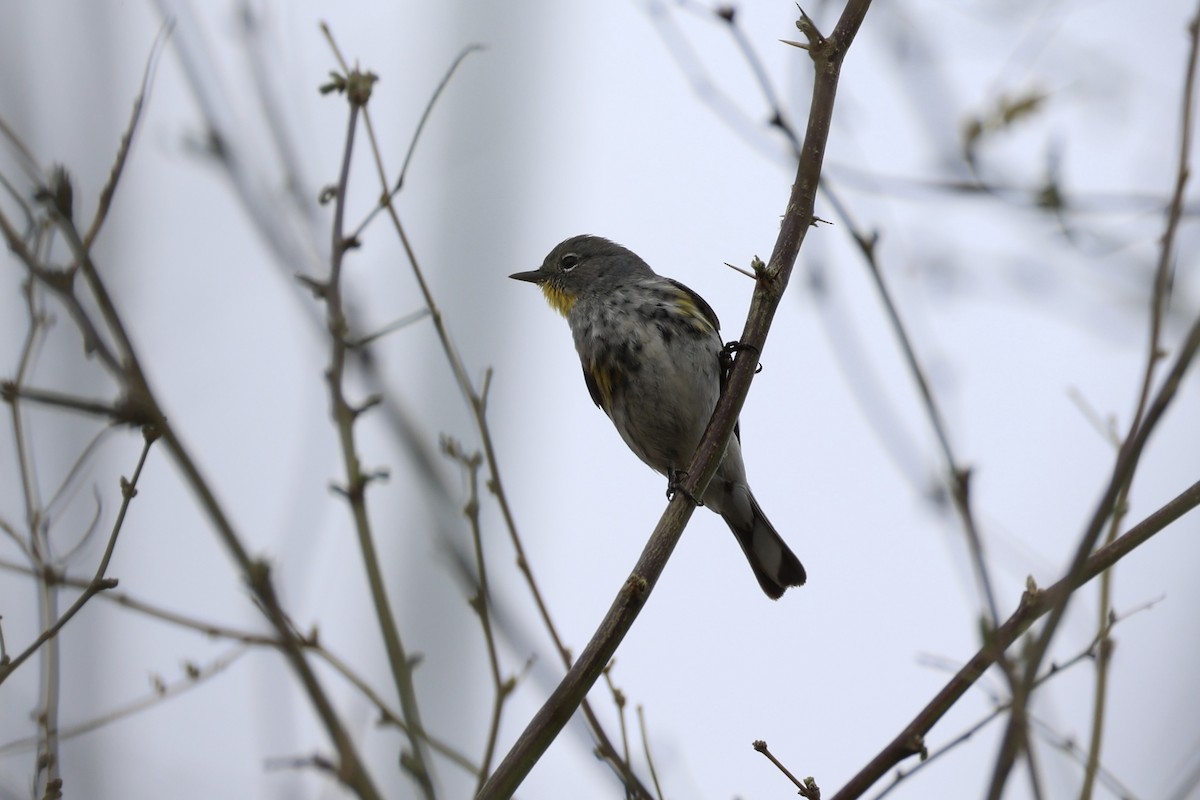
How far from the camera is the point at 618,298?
6.93 meters

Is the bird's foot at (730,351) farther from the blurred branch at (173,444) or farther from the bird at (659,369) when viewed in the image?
the blurred branch at (173,444)

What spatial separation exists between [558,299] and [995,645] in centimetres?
521

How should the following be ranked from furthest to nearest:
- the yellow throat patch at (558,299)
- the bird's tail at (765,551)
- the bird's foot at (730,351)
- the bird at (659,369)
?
the yellow throat patch at (558,299) → the bird's tail at (765,551) → the bird at (659,369) → the bird's foot at (730,351)

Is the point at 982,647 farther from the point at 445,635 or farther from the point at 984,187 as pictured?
the point at 984,187

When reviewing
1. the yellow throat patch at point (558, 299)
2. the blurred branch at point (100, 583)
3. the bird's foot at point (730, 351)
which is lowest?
the blurred branch at point (100, 583)

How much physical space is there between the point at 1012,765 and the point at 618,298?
4.78 m

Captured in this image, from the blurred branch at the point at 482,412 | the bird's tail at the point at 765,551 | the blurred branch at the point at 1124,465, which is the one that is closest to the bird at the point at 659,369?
the bird's tail at the point at 765,551

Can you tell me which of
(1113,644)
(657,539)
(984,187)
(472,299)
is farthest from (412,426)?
(984,187)

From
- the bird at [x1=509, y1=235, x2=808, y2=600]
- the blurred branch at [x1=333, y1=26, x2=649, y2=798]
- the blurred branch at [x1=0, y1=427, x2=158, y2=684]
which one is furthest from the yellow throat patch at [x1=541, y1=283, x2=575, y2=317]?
the blurred branch at [x1=0, y1=427, x2=158, y2=684]

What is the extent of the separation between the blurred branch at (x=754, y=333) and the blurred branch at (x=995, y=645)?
722 millimetres

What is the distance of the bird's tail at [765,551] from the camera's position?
711cm

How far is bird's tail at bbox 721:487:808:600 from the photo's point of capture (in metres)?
7.11

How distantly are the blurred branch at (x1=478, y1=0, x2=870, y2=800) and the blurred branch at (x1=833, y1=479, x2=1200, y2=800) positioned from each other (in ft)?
2.37

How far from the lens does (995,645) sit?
268 cm
